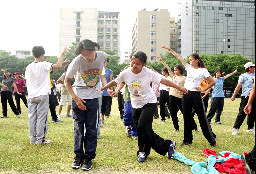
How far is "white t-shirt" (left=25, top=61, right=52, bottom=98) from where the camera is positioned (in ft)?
19.1

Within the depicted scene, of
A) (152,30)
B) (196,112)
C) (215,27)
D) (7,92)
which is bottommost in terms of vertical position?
(7,92)

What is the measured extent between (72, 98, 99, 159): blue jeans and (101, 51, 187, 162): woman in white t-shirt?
19.6 inches

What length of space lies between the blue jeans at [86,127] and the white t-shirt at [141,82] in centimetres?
68

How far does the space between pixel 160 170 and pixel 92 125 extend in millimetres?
1271

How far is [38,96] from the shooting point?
5.79 m

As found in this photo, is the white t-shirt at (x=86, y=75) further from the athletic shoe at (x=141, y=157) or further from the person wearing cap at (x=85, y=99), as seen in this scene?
the athletic shoe at (x=141, y=157)

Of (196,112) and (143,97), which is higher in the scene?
(143,97)

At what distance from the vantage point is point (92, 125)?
14.2 ft

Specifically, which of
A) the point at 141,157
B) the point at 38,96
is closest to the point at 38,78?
the point at 38,96

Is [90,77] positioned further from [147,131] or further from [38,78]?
[38,78]

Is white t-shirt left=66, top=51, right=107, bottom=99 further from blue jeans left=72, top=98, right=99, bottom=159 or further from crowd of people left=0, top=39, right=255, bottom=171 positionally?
blue jeans left=72, top=98, right=99, bottom=159

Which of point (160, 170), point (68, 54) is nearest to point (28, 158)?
point (160, 170)

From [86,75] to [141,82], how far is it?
0.93m

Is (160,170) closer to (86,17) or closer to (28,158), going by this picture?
(28,158)
